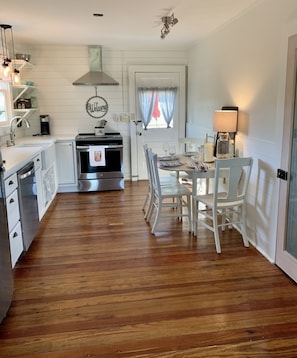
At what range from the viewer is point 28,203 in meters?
3.37

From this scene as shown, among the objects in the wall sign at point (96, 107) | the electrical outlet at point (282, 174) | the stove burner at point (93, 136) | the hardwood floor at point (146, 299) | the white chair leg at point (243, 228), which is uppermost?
the wall sign at point (96, 107)

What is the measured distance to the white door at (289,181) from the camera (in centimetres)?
265

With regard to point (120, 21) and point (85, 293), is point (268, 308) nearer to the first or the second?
point (85, 293)

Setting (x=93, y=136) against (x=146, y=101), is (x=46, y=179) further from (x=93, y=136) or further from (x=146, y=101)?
(x=146, y=101)

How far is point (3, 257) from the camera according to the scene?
7.55ft

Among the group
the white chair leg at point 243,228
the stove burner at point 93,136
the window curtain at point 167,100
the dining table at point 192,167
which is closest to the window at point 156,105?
the window curtain at point 167,100

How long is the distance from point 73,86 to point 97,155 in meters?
1.46

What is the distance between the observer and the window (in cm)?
606

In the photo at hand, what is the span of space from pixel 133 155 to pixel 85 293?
12.8 feet

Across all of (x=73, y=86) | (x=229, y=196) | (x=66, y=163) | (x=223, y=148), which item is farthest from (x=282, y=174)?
(x=73, y=86)

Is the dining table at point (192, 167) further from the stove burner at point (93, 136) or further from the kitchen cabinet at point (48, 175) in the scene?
the stove burner at point (93, 136)

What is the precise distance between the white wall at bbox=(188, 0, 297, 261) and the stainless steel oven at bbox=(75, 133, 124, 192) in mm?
2044

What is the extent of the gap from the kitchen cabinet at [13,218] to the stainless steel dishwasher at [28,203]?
0.31 ft

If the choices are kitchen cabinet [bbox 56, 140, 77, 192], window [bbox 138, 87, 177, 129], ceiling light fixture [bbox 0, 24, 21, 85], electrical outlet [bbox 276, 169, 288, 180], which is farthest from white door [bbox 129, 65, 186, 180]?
electrical outlet [bbox 276, 169, 288, 180]
